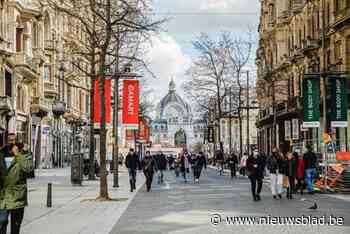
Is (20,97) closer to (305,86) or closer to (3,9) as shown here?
(3,9)

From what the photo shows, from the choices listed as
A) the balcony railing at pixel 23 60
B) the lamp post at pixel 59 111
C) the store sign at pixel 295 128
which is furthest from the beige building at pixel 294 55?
the lamp post at pixel 59 111

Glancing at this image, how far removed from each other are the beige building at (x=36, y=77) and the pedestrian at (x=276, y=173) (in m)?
16.7

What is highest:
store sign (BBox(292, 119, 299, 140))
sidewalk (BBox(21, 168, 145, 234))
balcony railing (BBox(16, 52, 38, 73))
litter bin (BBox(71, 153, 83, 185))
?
balcony railing (BBox(16, 52, 38, 73))

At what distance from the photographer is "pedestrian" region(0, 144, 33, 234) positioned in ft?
40.2

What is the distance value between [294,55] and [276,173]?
3801cm

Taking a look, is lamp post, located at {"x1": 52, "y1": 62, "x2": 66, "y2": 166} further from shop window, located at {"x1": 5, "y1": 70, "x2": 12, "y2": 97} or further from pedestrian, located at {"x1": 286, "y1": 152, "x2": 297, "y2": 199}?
pedestrian, located at {"x1": 286, "y1": 152, "x2": 297, "y2": 199}

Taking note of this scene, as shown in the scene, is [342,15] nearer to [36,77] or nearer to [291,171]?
[291,171]

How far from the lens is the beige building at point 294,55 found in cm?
4741

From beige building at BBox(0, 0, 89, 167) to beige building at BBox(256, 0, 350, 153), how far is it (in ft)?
53.4

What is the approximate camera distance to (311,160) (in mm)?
28922

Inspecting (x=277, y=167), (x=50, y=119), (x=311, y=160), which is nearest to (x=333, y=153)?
(x=311, y=160)

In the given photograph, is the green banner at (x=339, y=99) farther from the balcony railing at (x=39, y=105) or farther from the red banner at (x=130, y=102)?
the balcony railing at (x=39, y=105)

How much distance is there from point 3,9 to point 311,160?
1096 inches

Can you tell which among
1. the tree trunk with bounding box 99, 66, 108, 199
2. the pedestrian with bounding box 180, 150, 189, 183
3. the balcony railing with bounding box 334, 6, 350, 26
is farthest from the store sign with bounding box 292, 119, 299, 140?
the tree trunk with bounding box 99, 66, 108, 199
